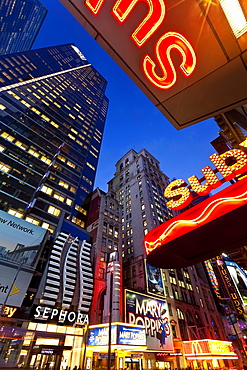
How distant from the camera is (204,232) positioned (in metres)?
7.23

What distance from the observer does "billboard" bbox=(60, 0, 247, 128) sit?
3785 mm

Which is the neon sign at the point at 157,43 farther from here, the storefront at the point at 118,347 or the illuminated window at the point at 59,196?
the illuminated window at the point at 59,196

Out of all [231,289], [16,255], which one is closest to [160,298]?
[231,289]

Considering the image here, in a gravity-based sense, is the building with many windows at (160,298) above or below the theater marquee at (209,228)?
above

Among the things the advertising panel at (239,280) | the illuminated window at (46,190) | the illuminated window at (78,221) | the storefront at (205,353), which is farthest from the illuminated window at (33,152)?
the advertising panel at (239,280)

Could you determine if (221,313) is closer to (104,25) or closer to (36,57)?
(104,25)

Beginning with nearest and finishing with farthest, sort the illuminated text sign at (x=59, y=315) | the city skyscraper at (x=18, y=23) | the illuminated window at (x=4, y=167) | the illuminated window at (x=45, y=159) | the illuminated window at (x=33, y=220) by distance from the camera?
the illuminated text sign at (x=59, y=315)
the illuminated window at (x=33, y=220)
the illuminated window at (x=4, y=167)
the illuminated window at (x=45, y=159)
the city skyscraper at (x=18, y=23)

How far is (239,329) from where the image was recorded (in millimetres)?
56062

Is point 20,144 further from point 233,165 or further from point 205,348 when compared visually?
point 205,348

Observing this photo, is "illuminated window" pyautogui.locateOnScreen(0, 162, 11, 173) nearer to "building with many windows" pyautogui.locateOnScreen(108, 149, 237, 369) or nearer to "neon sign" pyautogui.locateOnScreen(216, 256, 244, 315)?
"building with many windows" pyautogui.locateOnScreen(108, 149, 237, 369)

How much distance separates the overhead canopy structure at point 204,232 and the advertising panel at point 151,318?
1254 inches

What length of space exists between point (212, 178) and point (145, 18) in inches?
322

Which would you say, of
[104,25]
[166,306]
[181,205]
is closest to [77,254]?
[166,306]

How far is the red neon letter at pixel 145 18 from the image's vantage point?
4055mm
